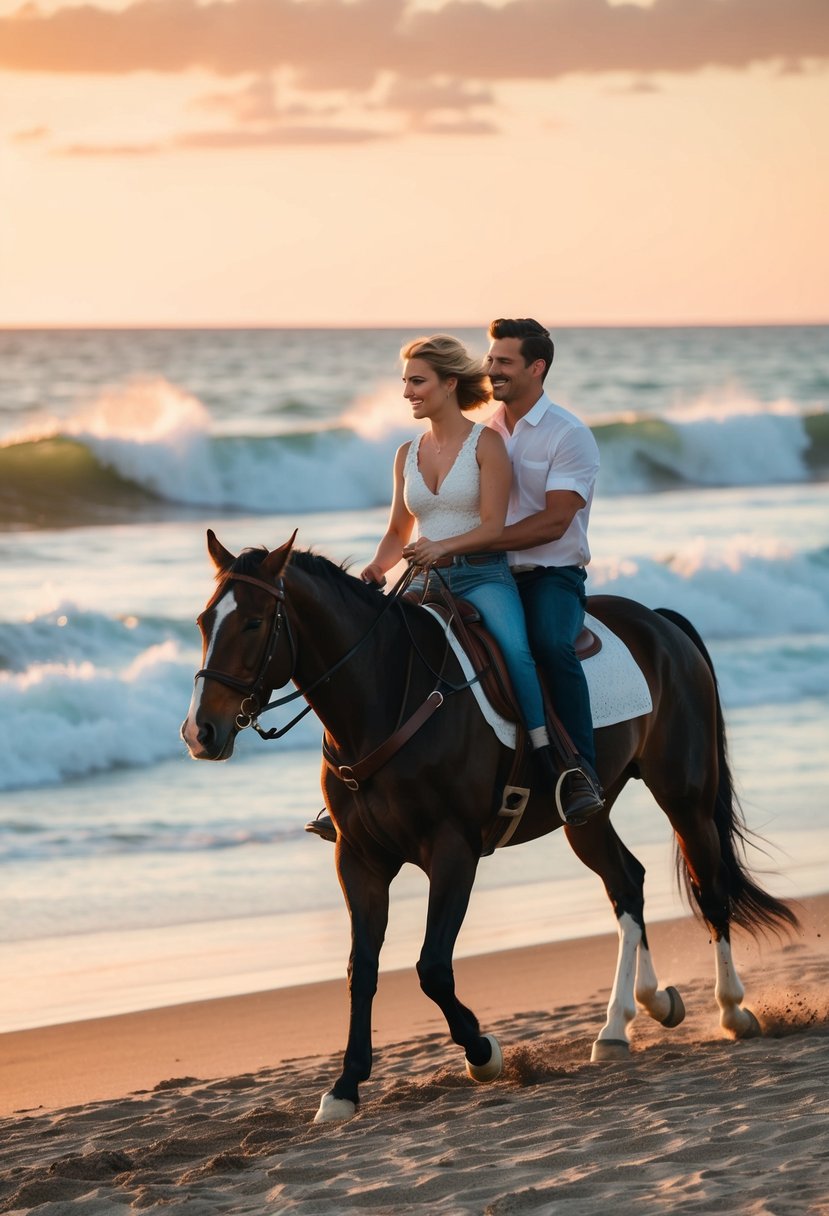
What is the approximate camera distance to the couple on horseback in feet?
18.4

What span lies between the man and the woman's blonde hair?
17cm

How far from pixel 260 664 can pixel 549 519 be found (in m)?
1.25

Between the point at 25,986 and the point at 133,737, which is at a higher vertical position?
the point at 133,737

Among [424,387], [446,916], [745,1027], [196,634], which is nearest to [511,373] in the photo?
[424,387]

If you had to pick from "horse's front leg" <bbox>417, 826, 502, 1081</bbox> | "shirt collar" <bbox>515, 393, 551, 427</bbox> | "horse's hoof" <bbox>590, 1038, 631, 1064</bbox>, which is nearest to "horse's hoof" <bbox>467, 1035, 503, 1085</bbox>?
"horse's front leg" <bbox>417, 826, 502, 1081</bbox>

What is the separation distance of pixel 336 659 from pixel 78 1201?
170cm

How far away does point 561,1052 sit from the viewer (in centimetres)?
636

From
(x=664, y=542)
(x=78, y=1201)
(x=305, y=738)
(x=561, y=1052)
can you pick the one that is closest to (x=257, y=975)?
(x=561, y=1052)

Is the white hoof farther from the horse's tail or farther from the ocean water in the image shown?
the ocean water

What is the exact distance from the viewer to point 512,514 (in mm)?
6008

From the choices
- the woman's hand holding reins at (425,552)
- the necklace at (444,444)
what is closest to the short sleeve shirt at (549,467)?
the necklace at (444,444)

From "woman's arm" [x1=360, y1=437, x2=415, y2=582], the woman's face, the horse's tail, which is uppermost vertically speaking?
the woman's face

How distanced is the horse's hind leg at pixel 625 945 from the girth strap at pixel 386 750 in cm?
134

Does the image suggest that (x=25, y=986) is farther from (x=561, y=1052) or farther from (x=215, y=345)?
(x=215, y=345)
